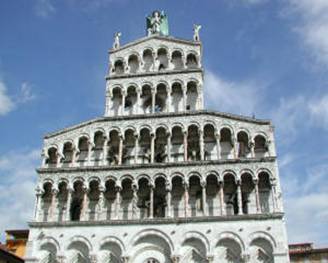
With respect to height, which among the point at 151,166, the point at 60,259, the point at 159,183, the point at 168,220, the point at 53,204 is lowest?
the point at 60,259

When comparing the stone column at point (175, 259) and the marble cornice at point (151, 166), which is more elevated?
the marble cornice at point (151, 166)

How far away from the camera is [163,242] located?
23531 mm

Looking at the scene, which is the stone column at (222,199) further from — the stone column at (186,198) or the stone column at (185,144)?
the stone column at (185,144)

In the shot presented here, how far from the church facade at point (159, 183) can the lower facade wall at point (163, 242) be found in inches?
2.0

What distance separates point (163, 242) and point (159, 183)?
11.2 feet

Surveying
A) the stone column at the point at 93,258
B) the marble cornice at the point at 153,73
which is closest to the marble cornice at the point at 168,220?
the stone column at the point at 93,258

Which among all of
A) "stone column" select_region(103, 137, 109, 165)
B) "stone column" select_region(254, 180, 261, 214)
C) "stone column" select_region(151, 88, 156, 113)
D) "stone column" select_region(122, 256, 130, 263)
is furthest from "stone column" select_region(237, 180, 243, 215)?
"stone column" select_region(103, 137, 109, 165)

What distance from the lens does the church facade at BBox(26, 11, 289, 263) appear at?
2317cm

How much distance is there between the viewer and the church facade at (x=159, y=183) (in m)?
23.2

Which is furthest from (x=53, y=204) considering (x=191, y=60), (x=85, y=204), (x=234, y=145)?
(x=191, y=60)

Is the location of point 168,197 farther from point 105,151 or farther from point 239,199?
point 105,151

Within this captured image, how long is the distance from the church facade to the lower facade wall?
51 mm

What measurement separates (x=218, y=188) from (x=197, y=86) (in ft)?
22.4

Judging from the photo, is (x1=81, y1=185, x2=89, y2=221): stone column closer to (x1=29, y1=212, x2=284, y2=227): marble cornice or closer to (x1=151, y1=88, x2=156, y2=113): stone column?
(x1=29, y1=212, x2=284, y2=227): marble cornice
